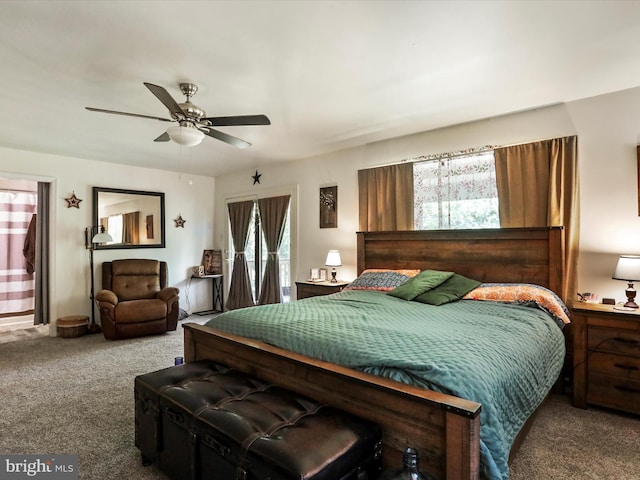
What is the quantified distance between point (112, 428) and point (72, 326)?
3.02 meters

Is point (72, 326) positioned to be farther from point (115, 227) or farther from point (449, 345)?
point (449, 345)

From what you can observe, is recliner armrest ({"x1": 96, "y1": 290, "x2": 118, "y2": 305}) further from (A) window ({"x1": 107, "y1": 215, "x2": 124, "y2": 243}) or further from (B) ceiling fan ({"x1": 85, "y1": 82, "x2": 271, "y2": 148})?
(B) ceiling fan ({"x1": 85, "y1": 82, "x2": 271, "y2": 148})

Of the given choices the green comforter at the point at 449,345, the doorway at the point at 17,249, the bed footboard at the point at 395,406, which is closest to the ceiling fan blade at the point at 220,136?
the green comforter at the point at 449,345

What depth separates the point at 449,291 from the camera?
3055 millimetres

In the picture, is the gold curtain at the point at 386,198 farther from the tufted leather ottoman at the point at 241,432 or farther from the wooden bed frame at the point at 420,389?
the tufted leather ottoman at the point at 241,432

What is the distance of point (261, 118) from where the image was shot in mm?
2607

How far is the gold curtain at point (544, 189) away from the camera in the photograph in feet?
10.1

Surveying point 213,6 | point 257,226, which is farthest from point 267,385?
point 257,226

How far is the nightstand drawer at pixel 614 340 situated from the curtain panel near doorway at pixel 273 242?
150 inches

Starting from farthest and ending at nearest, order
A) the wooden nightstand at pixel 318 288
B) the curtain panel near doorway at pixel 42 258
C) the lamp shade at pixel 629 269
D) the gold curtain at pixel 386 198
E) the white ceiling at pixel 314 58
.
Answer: the curtain panel near doorway at pixel 42 258, the wooden nightstand at pixel 318 288, the gold curtain at pixel 386 198, the lamp shade at pixel 629 269, the white ceiling at pixel 314 58

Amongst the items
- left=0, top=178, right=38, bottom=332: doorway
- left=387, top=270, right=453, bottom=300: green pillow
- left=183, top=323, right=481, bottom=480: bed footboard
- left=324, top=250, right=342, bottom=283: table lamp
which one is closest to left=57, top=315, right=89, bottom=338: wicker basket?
left=0, top=178, right=38, bottom=332: doorway

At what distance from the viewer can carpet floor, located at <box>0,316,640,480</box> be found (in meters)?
1.92

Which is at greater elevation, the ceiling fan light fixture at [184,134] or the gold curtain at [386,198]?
the ceiling fan light fixture at [184,134]

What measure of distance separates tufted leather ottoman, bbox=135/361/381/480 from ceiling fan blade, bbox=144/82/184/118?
171 centimetres
